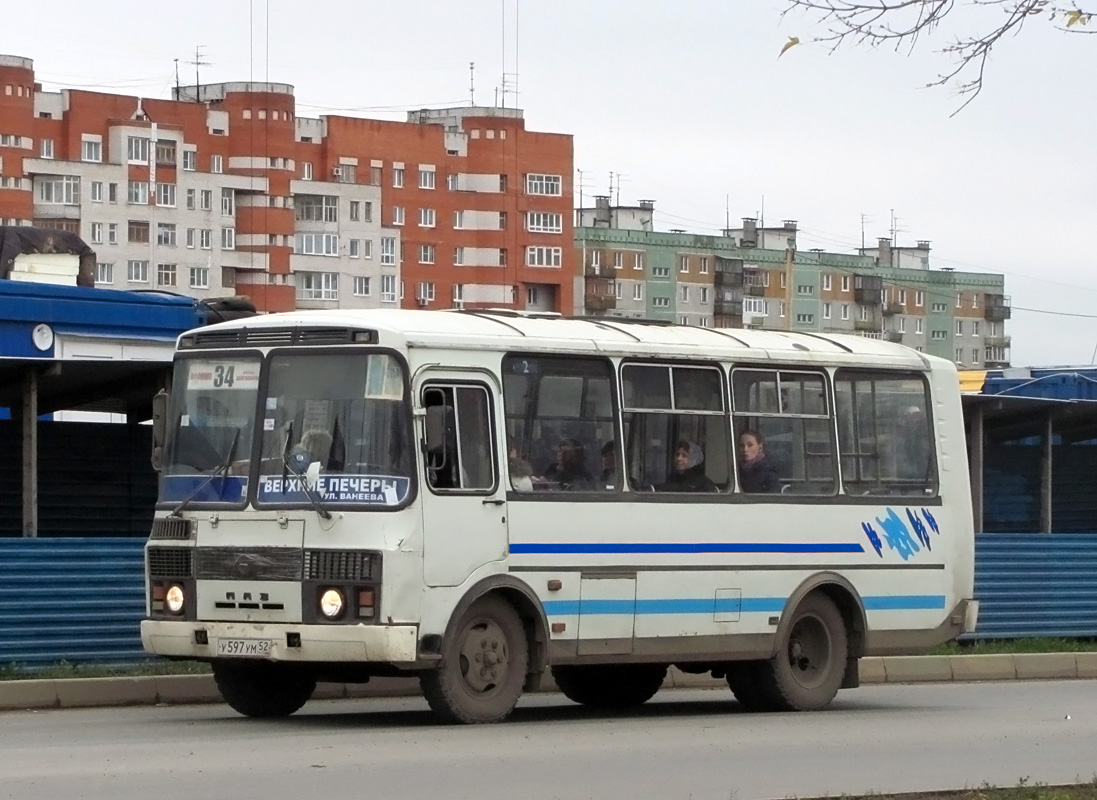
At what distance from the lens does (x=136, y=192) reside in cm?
11100

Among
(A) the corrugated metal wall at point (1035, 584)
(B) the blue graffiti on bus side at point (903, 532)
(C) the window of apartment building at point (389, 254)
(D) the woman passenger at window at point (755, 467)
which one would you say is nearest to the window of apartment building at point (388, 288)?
(C) the window of apartment building at point (389, 254)

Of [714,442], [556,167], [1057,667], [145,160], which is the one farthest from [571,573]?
[556,167]

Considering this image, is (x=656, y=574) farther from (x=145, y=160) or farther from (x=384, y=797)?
(x=145, y=160)

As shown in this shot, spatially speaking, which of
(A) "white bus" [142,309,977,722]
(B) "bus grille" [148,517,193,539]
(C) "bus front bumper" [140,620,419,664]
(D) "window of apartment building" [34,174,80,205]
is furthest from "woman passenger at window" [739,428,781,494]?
(D) "window of apartment building" [34,174,80,205]

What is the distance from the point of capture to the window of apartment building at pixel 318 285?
118 metres

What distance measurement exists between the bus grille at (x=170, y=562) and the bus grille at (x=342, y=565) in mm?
984

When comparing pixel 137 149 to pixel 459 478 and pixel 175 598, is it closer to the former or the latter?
pixel 175 598

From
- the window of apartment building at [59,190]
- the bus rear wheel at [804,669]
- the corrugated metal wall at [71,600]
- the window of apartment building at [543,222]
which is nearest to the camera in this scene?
the corrugated metal wall at [71,600]

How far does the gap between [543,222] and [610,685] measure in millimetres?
106909

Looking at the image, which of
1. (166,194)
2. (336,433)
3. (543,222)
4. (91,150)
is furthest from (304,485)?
(543,222)

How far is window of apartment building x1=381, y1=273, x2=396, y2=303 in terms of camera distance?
120m

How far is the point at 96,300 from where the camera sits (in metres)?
24.0

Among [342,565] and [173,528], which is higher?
[173,528]

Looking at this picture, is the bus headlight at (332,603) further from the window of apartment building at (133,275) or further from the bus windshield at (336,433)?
the window of apartment building at (133,275)
